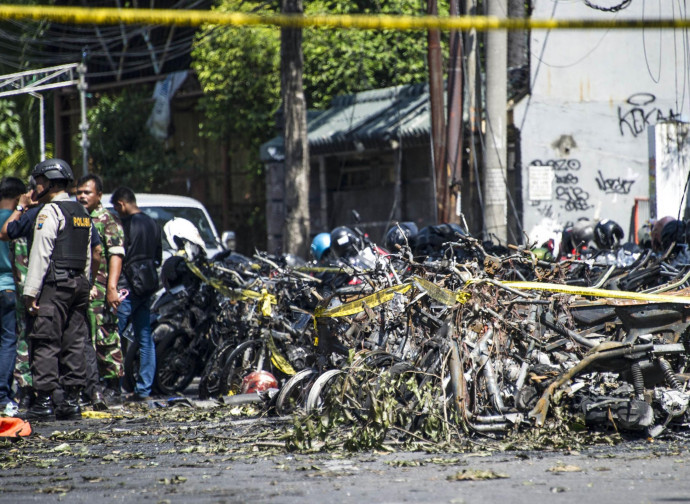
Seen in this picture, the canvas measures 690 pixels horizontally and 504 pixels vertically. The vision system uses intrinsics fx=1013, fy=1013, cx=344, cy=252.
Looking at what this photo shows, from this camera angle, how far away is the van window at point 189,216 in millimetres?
13477

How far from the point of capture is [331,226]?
2250cm

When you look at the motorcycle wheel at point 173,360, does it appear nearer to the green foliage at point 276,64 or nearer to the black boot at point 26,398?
the black boot at point 26,398

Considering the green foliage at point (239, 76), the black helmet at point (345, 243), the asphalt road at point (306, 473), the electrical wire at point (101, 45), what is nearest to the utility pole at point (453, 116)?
the black helmet at point (345, 243)

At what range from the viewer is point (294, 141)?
15695mm

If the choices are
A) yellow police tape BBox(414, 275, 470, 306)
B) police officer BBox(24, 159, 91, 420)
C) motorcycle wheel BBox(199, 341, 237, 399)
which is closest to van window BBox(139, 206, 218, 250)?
motorcycle wheel BBox(199, 341, 237, 399)

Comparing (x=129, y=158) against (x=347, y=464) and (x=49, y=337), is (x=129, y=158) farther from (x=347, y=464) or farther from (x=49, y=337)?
(x=347, y=464)

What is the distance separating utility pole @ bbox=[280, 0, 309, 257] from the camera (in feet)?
50.7

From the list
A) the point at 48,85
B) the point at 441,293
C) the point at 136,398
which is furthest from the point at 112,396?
the point at 48,85

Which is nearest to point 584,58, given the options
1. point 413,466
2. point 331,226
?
point 331,226

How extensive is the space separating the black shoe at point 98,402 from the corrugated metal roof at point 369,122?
34.9 feet

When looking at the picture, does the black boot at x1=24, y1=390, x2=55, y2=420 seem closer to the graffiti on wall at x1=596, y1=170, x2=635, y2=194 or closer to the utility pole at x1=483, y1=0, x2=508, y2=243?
the utility pole at x1=483, y1=0, x2=508, y2=243

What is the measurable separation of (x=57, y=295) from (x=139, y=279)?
1.58 meters

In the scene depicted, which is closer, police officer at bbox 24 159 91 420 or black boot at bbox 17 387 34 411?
police officer at bbox 24 159 91 420

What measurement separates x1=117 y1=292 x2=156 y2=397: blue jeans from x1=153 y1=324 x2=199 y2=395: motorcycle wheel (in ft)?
0.66
